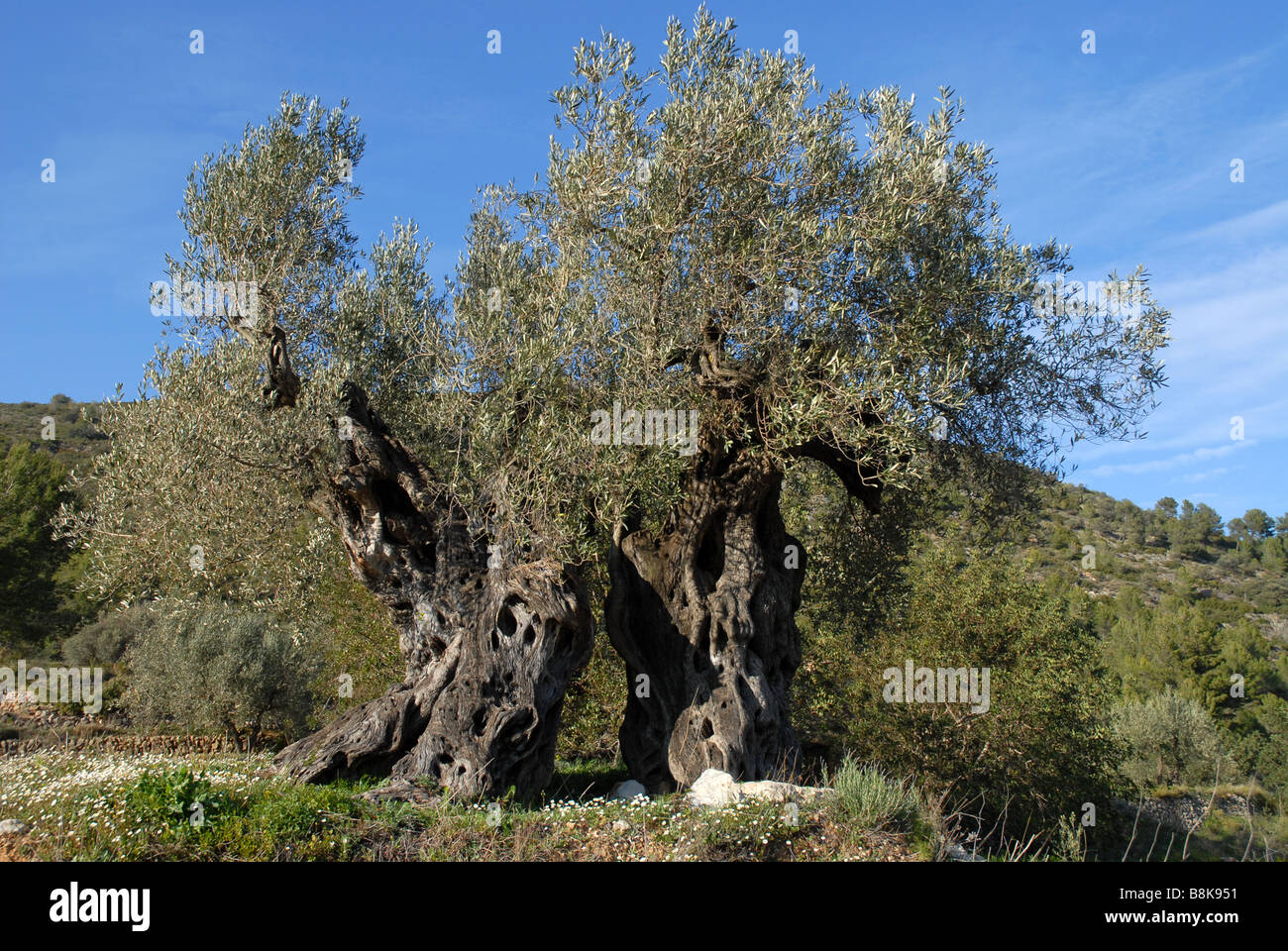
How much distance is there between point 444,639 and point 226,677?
12.5 metres

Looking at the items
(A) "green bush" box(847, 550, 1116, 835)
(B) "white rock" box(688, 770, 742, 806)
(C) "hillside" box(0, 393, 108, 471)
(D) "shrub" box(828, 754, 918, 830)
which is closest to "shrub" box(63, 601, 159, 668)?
(C) "hillside" box(0, 393, 108, 471)

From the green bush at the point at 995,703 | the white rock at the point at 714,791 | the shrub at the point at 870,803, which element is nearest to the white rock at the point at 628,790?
the white rock at the point at 714,791

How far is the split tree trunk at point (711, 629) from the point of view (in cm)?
1212

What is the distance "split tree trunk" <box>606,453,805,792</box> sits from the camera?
12117 millimetres

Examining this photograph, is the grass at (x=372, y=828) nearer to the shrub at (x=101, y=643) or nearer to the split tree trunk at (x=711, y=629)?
the split tree trunk at (x=711, y=629)

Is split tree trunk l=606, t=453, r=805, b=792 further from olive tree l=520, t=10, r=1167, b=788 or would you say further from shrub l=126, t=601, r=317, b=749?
shrub l=126, t=601, r=317, b=749

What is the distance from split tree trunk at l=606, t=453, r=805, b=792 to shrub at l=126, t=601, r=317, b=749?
1215cm

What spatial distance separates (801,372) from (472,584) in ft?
18.6

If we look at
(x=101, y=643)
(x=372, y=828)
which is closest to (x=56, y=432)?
(x=101, y=643)

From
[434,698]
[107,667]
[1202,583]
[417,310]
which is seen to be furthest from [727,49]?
[1202,583]

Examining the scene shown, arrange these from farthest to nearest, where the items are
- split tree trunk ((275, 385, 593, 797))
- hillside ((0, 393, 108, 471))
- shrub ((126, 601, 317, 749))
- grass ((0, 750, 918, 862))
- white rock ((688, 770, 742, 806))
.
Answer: hillside ((0, 393, 108, 471))
shrub ((126, 601, 317, 749))
split tree trunk ((275, 385, 593, 797))
white rock ((688, 770, 742, 806))
grass ((0, 750, 918, 862))

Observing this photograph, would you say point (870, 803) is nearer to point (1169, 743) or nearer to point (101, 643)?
point (101, 643)

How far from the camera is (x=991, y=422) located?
43.0ft
